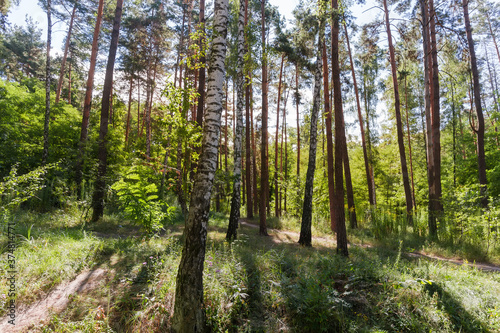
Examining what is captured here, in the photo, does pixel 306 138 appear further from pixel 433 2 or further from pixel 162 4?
pixel 162 4

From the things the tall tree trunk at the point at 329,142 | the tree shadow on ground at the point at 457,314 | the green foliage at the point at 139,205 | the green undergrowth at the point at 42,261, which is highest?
the tall tree trunk at the point at 329,142

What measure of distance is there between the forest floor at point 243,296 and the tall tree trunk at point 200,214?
17.8 inches

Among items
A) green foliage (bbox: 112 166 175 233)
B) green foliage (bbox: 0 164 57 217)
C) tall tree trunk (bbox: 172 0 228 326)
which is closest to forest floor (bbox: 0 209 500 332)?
tall tree trunk (bbox: 172 0 228 326)

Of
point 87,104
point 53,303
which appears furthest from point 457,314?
point 87,104

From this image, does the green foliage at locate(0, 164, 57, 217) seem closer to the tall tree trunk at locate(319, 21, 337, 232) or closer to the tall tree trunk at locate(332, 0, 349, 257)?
the tall tree trunk at locate(332, 0, 349, 257)

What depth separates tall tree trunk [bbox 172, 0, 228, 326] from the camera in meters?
3.29

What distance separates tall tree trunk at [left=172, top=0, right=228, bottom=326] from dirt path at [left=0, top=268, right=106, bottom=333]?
186cm

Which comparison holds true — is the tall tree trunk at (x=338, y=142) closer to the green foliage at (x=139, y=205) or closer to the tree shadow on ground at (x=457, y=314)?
the tree shadow on ground at (x=457, y=314)

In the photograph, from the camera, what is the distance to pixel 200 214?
11.7 ft

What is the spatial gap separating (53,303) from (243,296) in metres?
2.92

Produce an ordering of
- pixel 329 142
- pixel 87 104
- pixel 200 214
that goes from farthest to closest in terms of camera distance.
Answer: pixel 87 104 < pixel 329 142 < pixel 200 214

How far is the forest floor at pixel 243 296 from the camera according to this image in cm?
354

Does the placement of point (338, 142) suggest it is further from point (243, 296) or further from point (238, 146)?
point (243, 296)

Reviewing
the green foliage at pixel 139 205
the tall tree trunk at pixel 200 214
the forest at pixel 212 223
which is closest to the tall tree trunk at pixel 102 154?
the forest at pixel 212 223
